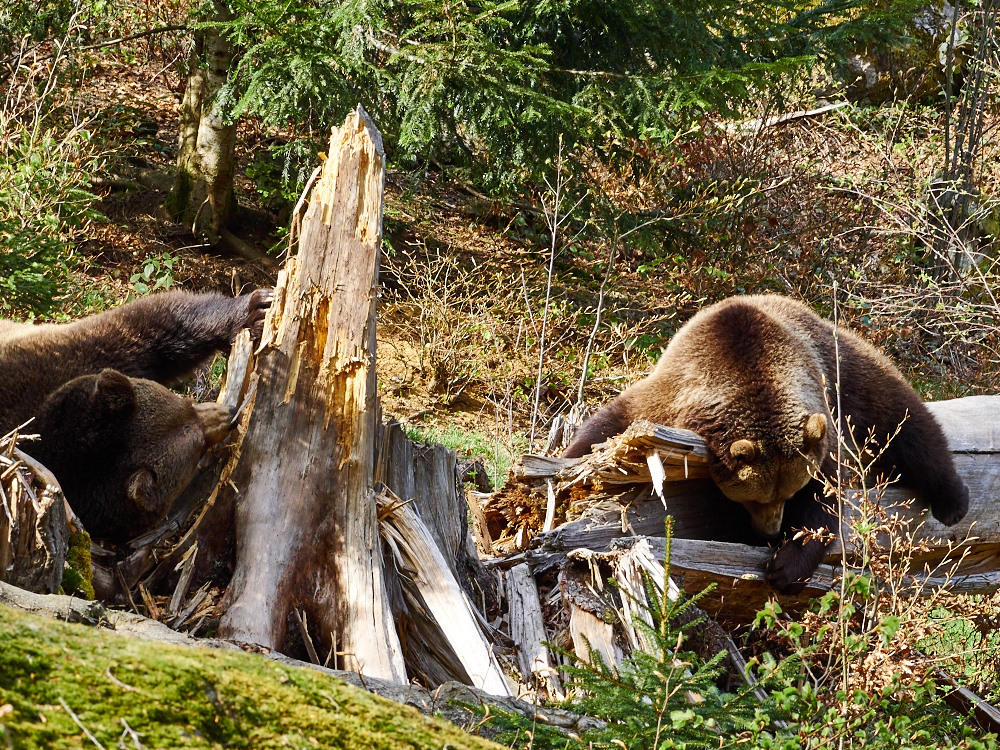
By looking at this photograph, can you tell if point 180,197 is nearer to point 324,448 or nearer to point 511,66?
point 511,66

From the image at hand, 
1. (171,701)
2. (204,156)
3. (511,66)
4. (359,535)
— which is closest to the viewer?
(171,701)

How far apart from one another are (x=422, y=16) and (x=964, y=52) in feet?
40.7

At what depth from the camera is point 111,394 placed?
4246 millimetres

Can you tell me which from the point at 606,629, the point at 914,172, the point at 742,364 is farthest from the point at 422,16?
the point at 914,172

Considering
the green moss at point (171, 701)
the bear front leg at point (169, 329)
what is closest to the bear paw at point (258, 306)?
the bear front leg at point (169, 329)

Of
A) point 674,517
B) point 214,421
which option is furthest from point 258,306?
point 674,517

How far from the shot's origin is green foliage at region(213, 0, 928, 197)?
8633 mm

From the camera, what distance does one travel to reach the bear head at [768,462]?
5254 mm

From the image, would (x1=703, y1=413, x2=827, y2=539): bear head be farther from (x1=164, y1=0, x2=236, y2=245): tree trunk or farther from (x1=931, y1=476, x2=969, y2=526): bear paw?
(x1=164, y1=0, x2=236, y2=245): tree trunk

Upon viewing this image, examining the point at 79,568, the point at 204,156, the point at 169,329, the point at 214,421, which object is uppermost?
the point at 204,156

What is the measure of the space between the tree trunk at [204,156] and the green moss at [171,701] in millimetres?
10275

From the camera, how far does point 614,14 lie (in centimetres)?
1045

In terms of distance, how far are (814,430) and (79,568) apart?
3.82 metres

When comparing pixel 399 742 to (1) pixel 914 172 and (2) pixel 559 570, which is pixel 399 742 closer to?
(2) pixel 559 570
